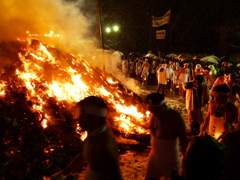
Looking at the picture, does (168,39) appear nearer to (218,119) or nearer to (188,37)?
(188,37)

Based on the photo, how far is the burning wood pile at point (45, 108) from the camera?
16.8 ft

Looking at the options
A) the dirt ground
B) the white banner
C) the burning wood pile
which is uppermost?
the white banner

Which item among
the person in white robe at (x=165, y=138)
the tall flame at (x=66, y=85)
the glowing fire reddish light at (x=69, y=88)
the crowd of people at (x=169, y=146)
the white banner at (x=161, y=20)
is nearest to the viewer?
the crowd of people at (x=169, y=146)

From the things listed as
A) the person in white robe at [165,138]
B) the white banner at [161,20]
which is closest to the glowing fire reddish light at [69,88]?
the person in white robe at [165,138]

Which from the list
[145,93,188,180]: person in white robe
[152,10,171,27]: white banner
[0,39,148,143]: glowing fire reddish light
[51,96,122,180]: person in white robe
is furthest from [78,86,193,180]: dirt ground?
[152,10,171,27]: white banner

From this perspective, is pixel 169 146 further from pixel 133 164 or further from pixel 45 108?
pixel 45 108

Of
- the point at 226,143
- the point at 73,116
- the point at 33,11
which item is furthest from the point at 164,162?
the point at 33,11

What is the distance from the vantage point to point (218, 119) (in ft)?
13.9

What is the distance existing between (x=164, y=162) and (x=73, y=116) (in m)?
4.00

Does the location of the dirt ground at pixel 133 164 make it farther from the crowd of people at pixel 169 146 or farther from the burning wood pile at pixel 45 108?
the crowd of people at pixel 169 146

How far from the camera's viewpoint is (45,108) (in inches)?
257

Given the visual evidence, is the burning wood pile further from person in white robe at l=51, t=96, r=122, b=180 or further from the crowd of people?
person in white robe at l=51, t=96, r=122, b=180

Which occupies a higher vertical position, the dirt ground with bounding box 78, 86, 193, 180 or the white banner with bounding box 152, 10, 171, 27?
the white banner with bounding box 152, 10, 171, 27

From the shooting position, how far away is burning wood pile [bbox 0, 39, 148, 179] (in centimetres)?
513
